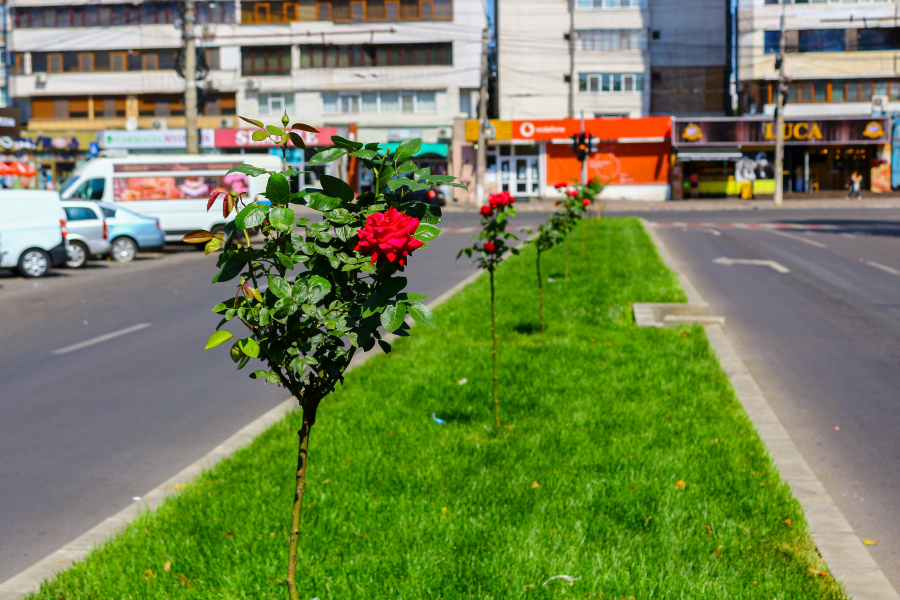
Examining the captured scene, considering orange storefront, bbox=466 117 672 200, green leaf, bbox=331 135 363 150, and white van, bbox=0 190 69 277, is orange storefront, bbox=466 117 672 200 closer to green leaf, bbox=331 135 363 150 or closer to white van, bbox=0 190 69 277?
white van, bbox=0 190 69 277

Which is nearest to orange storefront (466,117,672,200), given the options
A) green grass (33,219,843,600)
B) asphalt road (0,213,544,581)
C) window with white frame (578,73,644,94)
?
window with white frame (578,73,644,94)

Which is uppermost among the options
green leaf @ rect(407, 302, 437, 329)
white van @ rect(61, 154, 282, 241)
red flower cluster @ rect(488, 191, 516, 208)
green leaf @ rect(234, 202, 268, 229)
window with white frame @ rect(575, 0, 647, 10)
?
window with white frame @ rect(575, 0, 647, 10)

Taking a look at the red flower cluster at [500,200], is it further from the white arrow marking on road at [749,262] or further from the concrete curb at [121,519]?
Result: the white arrow marking on road at [749,262]

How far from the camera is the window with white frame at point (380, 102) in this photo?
194ft

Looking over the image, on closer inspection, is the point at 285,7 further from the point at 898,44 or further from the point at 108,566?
the point at 108,566

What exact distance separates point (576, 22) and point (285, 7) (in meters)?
19.4

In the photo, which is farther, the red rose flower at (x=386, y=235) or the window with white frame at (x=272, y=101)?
the window with white frame at (x=272, y=101)

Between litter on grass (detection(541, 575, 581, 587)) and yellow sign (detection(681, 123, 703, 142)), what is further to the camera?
yellow sign (detection(681, 123, 703, 142))

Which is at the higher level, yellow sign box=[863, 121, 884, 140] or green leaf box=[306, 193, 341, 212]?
yellow sign box=[863, 121, 884, 140]

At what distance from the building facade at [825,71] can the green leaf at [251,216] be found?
191 feet

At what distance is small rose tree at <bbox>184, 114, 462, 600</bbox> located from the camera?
8.91ft

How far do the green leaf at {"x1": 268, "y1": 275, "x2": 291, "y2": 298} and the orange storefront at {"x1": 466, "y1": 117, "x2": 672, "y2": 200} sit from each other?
54642 millimetres

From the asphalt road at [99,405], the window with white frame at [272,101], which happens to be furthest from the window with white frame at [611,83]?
the asphalt road at [99,405]

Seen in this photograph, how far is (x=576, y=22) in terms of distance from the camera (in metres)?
61.8
